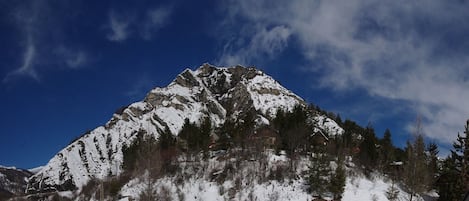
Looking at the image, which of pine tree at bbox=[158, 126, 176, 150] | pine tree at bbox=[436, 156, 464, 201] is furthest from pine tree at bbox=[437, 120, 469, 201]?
pine tree at bbox=[158, 126, 176, 150]

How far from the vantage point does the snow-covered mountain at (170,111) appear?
118625 millimetres

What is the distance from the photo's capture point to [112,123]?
147 metres

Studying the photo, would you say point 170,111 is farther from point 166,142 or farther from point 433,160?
point 433,160

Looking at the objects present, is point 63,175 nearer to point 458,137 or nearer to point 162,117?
point 162,117


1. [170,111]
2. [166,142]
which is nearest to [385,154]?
[166,142]

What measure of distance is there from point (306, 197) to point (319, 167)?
3.02m

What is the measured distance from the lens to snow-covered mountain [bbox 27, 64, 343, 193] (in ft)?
389

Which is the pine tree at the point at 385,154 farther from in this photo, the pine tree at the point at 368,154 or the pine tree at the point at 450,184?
the pine tree at the point at 450,184

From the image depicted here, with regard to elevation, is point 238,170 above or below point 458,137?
below

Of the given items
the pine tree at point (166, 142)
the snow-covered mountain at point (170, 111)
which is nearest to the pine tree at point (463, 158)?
the pine tree at point (166, 142)

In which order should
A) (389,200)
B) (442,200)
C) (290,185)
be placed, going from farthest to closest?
1. (290,185)
2. (389,200)
3. (442,200)

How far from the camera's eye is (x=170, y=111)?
142125 mm

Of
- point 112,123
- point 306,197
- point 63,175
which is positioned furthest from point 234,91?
point 306,197

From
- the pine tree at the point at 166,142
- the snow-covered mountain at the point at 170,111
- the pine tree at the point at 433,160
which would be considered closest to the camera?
the pine tree at the point at 433,160
